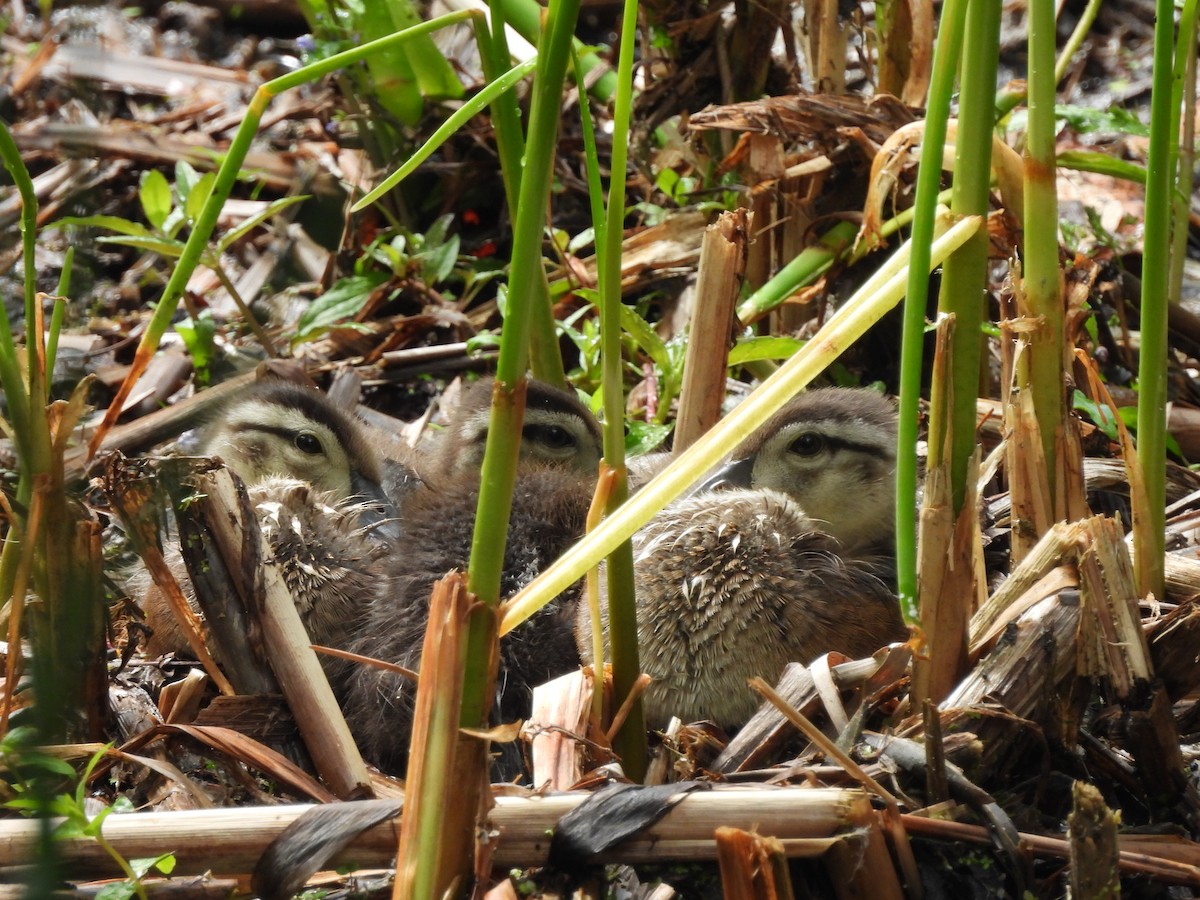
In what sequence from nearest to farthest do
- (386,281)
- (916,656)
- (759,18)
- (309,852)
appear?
(309,852)
(916,656)
(759,18)
(386,281)

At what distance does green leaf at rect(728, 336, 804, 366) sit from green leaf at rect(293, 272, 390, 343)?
1.73 metres

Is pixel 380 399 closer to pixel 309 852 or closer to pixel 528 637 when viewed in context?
pixel 528 637

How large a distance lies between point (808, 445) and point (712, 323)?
46 centimetres

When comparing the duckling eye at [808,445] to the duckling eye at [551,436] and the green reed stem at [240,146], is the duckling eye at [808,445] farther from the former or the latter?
the green reed stem at [240,146]

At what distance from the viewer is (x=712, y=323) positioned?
11.3ft

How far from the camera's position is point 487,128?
18.2ft

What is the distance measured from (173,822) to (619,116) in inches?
49.2

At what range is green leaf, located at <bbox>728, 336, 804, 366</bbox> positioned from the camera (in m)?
3.80

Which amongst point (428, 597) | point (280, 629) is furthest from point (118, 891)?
point (428, 597)

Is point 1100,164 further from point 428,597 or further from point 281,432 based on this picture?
point 281,432

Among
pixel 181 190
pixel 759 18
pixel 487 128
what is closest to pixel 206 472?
pixel 181 190

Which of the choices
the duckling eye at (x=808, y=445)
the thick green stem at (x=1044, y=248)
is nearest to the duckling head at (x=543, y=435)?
the duckling eye at (x=808, y=445)

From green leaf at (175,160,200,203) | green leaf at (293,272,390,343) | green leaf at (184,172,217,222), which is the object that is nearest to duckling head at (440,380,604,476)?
green leaf at (293,272,390,343)

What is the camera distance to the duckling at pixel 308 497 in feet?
10.6
